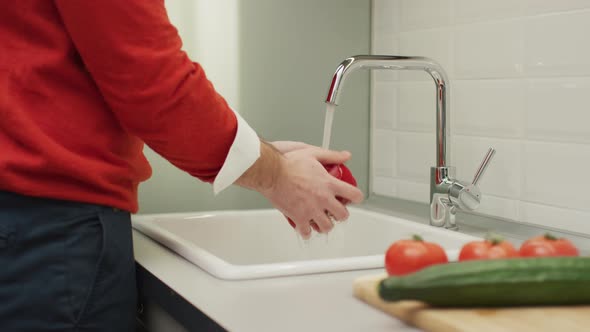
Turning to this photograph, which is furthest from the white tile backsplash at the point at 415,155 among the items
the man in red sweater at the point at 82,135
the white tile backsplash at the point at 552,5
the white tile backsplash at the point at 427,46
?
the man in red sweater at the point at 82,135

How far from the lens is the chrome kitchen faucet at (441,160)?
4.64 feet

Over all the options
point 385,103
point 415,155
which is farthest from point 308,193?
point 385,103

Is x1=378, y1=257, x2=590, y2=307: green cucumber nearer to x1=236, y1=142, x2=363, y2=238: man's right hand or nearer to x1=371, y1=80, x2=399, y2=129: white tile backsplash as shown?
x1=236, y1=142, x2=363, y2=238: man's right hand

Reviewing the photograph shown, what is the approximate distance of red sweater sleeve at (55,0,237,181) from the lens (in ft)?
2.90

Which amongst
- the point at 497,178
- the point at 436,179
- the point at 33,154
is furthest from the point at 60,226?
the point at 497,178

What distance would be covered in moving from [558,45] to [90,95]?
822mm

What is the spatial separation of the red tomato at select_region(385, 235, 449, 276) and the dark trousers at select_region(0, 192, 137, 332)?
0.38 m

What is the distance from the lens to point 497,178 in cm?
150

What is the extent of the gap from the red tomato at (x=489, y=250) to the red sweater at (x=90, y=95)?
1.09ft

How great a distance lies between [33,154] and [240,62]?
34.4 inches

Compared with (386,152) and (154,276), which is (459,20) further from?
(154,276)

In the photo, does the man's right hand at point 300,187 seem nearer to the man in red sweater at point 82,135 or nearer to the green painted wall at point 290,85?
the man in red sweater at point 82,135

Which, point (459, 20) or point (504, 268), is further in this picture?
point (459, 20)

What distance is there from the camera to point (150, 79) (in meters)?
0.91
